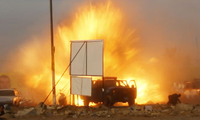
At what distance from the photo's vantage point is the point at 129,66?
104 ft

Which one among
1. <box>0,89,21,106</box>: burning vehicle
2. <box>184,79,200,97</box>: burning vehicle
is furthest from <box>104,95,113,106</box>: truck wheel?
<box>184,79,200,97</box>: burning vehicle

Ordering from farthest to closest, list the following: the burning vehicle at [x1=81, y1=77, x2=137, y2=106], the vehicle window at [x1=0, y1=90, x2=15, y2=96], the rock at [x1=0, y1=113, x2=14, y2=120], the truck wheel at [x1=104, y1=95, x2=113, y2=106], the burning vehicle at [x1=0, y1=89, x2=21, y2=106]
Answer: the vehicle window at [x1=0, y1=90, x2=15, y2=96] < the burning vehicle at [x1=0, y1=89, x2=21, y2=106] < the burning vehicle at [x1=81, y1=77, x2=137, y2=106] < the truck wheel at [x1=104, y1=95, x2=113, y2=106] < the rock at [x1=0, y1=113, x2=14, y2=120]

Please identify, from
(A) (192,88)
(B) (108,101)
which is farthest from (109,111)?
(A) (192,88)

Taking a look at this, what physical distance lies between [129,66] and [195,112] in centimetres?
1605

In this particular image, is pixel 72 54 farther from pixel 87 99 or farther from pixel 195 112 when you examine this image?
pixel 195 112

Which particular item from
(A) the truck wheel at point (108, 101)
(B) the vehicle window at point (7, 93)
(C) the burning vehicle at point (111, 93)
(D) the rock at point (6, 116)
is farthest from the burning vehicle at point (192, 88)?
(D) the rock at point (6, 116)

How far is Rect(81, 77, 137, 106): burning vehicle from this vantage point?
64.2ft

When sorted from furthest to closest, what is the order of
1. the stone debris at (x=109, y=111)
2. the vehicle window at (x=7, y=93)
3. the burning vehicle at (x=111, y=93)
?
the vehicle window at (x=7, y=93) → the burning vehicle at (x=111, y=93) → the stone debris at (x=109, y=111)

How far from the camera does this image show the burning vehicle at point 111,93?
19578mm

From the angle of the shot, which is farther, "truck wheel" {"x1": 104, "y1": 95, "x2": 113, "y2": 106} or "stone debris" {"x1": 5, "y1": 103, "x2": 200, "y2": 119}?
"truck wheel" {"x1": 104, "y1": 95, "x2": 113, "y2": 106}

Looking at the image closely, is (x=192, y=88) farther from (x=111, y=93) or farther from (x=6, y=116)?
(x=6, y=116)

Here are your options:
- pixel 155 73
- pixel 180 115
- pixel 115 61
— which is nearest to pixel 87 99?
pixel 180 115

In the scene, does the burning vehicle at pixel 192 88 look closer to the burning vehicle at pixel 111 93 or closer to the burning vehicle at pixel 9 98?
the burning vehicle at pixel 111 93

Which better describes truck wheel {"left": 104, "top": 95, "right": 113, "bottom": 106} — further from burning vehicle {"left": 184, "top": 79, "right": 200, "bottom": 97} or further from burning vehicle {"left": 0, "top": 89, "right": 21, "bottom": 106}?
burning vehicle {"left": 184, "top": 79, "right": 200, "bottom": 97}
